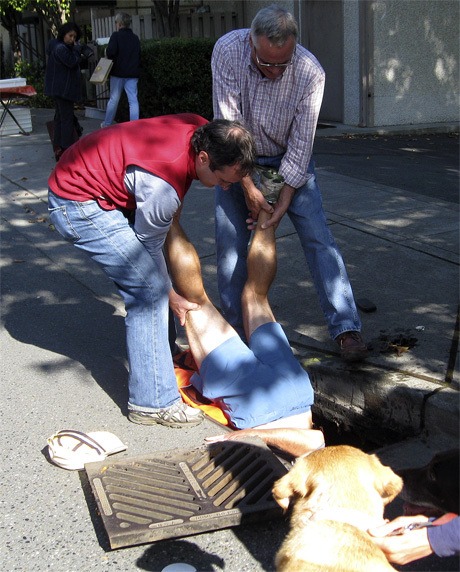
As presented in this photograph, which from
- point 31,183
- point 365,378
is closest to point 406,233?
point 365,378

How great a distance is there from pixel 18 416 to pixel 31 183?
6.09 meters

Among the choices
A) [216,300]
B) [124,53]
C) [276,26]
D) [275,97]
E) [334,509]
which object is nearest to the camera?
[334,509]

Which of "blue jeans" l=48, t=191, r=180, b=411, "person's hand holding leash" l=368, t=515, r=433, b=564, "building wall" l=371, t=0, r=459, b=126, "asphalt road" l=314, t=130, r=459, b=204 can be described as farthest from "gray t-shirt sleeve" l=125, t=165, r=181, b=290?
"building wall" l=371, t=0, r=459, b=126

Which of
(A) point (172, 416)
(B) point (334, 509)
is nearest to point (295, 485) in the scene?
(B) point (334, 509)

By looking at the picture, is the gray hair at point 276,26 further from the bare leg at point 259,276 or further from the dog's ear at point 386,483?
the dog's ear at point 386,483

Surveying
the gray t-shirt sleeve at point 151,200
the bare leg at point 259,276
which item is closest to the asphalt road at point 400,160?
the bare leg at point 259,276

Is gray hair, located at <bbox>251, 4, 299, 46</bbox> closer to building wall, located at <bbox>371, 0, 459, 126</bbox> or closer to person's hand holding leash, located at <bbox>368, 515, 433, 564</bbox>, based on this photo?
person's hand holding leash, located at <bbox>368, 515, 433, 564</bbox>

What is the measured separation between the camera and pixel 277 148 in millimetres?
4598

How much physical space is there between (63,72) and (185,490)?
8787 millimetres

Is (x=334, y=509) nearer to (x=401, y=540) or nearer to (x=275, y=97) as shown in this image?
(x=401, y=540)

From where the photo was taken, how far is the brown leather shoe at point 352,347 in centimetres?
446

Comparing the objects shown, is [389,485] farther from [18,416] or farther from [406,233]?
[406,233]

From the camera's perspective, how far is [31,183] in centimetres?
991

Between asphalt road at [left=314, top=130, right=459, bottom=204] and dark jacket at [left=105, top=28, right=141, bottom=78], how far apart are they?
3.17 meters
